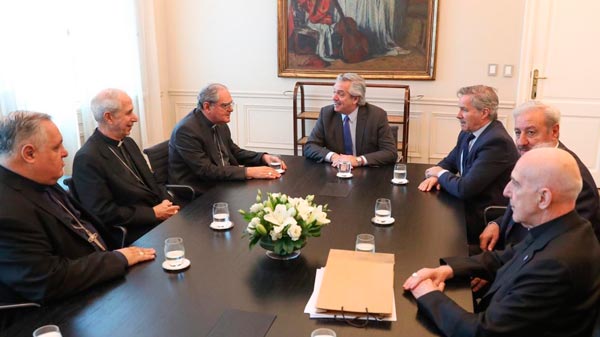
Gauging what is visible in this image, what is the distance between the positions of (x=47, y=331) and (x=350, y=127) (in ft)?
9.11

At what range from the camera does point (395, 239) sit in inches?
85.7

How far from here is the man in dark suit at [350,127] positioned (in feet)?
12.3

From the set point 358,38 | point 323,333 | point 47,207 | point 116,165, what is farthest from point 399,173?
point 358,38

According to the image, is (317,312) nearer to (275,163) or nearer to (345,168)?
(345,168)

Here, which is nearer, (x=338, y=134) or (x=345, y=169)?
(x=345, y=169)

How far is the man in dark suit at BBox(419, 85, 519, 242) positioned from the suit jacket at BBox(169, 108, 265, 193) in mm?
1314

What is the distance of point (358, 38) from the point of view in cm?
529

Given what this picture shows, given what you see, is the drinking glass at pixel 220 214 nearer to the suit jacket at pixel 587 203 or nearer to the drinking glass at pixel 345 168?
the drinking glass at pixel 345 168

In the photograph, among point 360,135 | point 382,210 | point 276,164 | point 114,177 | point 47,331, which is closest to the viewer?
point 47,331

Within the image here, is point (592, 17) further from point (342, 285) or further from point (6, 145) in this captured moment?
point (6, 145)

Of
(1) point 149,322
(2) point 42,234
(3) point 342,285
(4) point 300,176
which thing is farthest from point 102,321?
(4) point 300,176

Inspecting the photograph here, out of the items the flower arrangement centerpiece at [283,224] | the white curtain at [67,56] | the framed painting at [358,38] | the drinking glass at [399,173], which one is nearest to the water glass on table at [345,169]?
the drinking glass at [399,173]

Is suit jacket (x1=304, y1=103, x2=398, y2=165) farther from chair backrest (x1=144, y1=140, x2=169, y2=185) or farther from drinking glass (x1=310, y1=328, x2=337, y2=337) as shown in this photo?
drinking glass (x1=310, y1=328, x2=337, y2=337)

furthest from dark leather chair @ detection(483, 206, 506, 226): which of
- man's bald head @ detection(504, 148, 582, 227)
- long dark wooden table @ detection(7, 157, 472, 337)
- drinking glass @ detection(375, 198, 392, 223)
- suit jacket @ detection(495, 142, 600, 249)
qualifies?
man's bald head @ detection(504, 148, 582, 227)
